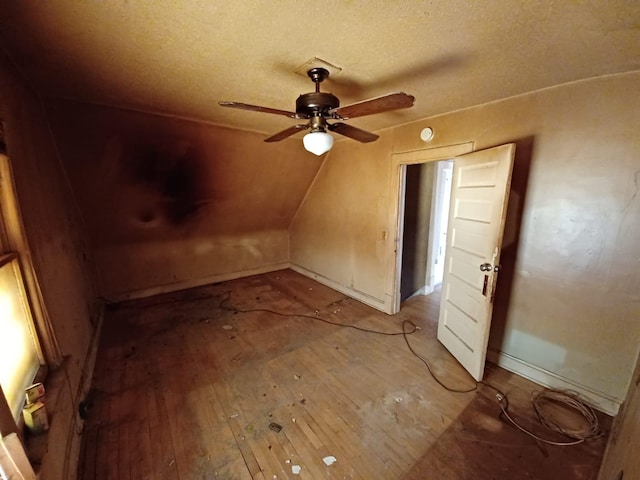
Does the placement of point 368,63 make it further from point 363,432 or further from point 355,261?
point 355,261

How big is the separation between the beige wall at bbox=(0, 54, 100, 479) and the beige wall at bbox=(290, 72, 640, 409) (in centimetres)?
310

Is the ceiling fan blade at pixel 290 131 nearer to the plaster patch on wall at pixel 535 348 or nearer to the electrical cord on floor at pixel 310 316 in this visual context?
the electrical cord on floor at pixel 310 316

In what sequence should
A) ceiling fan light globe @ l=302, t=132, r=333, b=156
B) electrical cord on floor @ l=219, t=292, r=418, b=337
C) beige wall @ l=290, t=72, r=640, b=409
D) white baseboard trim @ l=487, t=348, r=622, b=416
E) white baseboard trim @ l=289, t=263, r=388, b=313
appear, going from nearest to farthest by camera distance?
ceiling fan light globe @ l=302, t=132, r=333, b=156, beige wall @ l=290, t=72, r=640, b=409, white baseboard trim @ l=487, t=348, r=622, b=416, electrical cord on floor @ l=219, t=292, r=418, b=337, white baseboard trim @ l=289, t=263, r=388, b=313

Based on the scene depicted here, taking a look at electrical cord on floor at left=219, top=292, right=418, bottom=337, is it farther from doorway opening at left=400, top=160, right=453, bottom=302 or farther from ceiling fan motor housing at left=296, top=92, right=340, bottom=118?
ceiling fan motor housing at left=296, top=92, right=340, bottom=118

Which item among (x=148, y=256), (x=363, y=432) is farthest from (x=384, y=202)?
(x=148, y=256)

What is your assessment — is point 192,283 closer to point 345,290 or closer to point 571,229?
point 345,290

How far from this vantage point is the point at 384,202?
124 inches

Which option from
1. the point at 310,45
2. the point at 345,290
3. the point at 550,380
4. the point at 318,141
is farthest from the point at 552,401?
the point at 310,45

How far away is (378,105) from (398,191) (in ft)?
5.52

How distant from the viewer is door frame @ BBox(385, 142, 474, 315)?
252 centimetres

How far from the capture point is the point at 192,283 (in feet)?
14.1

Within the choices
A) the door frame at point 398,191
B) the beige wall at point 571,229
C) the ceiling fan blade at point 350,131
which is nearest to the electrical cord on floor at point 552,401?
the beige wall at point 571,229

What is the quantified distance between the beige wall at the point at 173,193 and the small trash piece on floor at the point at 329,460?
3.16m

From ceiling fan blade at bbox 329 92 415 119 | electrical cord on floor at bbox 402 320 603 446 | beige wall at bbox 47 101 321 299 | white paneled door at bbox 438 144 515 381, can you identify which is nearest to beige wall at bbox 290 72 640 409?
electrical cord on floor at bbox 402 320 603 446
